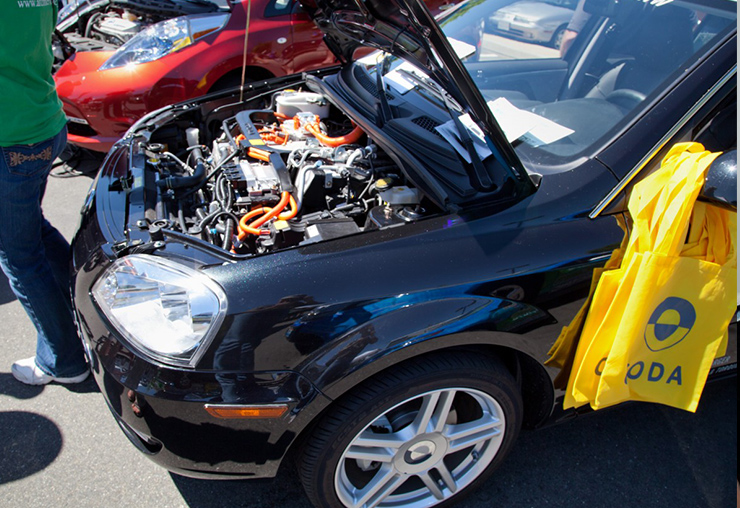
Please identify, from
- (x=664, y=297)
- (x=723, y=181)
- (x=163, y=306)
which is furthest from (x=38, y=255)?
(x=723, y=181)

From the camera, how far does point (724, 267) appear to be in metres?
1.64

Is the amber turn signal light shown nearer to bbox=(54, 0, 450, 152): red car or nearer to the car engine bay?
the car engine bay

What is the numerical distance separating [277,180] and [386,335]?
988 millimetres

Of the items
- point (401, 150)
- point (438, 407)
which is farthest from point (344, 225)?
point (438, 407)

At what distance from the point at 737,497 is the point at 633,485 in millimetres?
385

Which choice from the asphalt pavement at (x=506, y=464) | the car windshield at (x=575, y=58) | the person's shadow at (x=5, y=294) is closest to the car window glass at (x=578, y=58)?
the car windshield at (x=575, y=58)

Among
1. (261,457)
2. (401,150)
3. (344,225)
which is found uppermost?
(401,150)

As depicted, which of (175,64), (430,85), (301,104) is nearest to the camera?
(430,85)

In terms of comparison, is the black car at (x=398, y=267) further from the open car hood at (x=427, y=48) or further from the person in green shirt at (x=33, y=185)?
the person in green shirt at (x=33, y=185)

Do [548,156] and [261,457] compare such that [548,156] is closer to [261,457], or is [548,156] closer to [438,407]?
[438,407]

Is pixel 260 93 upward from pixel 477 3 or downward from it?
downward

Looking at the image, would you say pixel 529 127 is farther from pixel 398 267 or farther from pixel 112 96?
pixel 112 96

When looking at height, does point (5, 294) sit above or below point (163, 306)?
below

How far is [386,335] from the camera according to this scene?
153 centimetres
